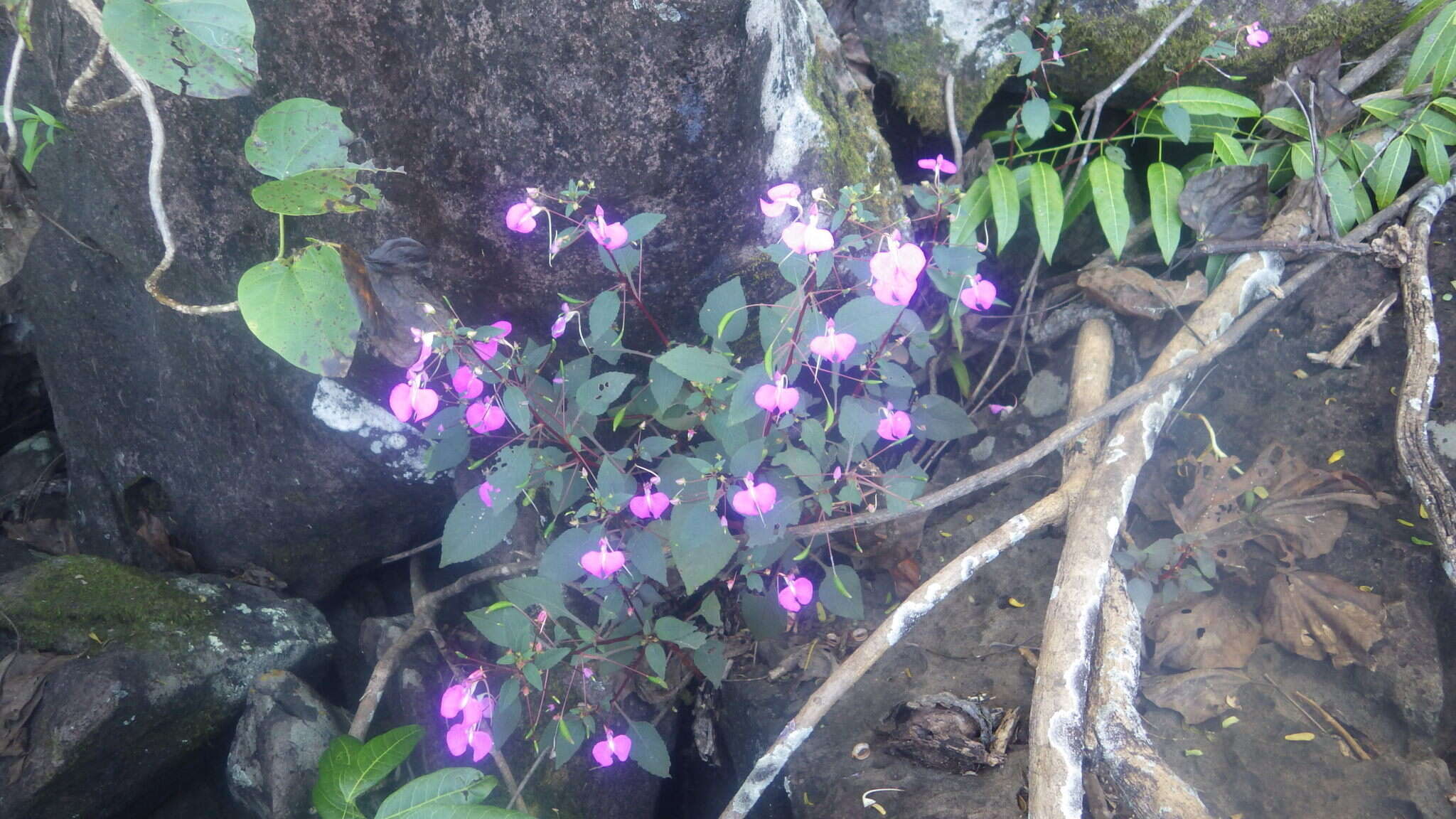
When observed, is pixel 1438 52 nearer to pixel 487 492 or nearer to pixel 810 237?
pixel 810 237

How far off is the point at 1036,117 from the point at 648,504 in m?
1.59

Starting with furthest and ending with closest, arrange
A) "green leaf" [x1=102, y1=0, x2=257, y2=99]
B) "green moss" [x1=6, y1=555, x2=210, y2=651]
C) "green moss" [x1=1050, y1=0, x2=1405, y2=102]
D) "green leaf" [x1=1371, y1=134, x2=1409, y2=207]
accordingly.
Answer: "green moss" [x1=1050, y1=0, x2=1405, y2=102], "green leaf" [x1=1371, y1=134, x2=1409, y2=207], "green moss" [x1=6, y1=555, x2=210, y2=651], "green leaf" [x1=102, y1=0, x2=257, y2=99]

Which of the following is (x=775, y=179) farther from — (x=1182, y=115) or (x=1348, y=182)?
(x=1348, y=182)

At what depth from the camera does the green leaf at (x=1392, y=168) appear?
94.0 inches

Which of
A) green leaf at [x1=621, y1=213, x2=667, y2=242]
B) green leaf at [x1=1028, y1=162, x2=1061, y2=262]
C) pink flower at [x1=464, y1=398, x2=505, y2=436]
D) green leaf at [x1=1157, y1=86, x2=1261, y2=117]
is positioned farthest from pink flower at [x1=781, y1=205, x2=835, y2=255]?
green leaf at [x1=1157, y1=86, x2=1261, y2=117]

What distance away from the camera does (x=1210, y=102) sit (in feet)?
8.05

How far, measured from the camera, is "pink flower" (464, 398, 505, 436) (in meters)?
1.84

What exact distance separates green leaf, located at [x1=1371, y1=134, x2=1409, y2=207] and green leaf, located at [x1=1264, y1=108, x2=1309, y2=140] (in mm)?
226

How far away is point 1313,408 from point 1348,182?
74 cm

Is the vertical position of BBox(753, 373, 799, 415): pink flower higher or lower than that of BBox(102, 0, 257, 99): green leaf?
lower

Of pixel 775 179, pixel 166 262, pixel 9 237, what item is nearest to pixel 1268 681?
pixel 775 179

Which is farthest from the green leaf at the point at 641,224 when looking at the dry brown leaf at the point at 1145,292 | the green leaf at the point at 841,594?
the dry brown leaf at the point at 1145,292

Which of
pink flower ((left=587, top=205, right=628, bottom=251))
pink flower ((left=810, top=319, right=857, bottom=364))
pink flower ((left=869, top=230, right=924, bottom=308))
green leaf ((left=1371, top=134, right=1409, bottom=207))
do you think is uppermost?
green leaf ((left=1371, top=134, right=1409, bottom=207))

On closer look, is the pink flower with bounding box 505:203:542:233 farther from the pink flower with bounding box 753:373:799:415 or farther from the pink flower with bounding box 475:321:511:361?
the pink flower with bounding box 753:373:799:415
